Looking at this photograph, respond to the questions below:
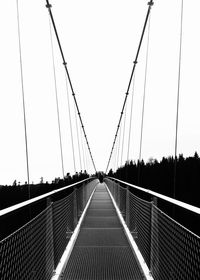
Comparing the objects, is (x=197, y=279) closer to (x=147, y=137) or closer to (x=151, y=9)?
(x=151, y=9)

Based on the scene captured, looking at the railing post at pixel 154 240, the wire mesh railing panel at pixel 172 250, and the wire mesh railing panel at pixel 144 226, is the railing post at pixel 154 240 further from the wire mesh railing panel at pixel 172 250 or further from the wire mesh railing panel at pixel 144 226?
the wire mesh railing panel at pixel 144 226

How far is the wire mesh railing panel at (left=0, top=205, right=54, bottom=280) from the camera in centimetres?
193

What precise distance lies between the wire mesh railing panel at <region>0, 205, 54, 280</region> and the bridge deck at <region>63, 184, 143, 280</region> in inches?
14.1

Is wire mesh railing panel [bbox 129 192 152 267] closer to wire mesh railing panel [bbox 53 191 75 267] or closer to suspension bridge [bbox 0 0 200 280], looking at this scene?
suspension bridge [bbox 0 0 200 280]

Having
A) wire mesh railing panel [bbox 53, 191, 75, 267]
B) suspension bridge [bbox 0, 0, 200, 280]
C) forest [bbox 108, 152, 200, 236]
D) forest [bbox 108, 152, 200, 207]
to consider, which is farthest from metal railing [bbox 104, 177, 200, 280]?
forest [bbox 108, 152, 200, 207]

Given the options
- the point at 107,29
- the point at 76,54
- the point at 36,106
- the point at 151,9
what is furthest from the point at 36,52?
Answer: the point at 36,106

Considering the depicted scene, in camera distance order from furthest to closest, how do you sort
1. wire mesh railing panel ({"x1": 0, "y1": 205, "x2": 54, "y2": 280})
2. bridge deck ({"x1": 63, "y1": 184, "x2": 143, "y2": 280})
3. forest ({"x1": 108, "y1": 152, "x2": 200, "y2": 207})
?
forest ({"x1": 108, "y1": 152, "x2": 200, "y2": 207}), bridge deck ({"x1": 63, "y1": 184, "x2": 143, "y2": 280}), wire mesh railing panel ({"x1": 0, "y1": 205, "x2": 54, "y2": 280})

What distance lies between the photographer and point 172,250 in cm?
256

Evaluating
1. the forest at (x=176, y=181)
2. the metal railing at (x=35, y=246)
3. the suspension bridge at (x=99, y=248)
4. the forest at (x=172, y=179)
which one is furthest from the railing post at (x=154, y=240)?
the forest at (x=172, y=179)

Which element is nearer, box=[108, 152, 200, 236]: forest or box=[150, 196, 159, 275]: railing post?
box=[150, 196, 159, 275]: railing post

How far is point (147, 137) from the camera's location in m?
24.5

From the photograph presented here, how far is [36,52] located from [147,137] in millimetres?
13468

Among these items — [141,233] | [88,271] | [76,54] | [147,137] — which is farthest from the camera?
[147,137]

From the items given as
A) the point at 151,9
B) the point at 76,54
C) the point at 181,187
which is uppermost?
the point at 151,9
